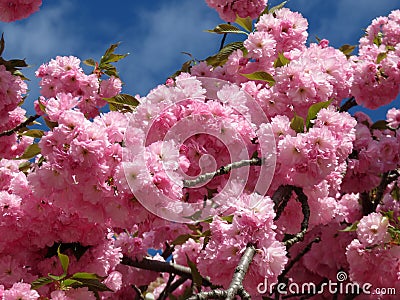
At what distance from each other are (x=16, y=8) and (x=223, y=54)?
174 centimetres

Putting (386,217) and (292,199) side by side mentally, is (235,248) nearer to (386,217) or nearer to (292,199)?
(292,199)

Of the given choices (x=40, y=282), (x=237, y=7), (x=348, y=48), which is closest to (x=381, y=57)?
(x=348, y=48)

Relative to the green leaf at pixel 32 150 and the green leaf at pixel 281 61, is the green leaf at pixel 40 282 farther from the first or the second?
the green leaf at pixel 281 61

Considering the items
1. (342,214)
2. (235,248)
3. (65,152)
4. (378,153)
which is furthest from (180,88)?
(342,214)

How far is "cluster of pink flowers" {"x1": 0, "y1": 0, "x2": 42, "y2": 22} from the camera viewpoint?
4.43m

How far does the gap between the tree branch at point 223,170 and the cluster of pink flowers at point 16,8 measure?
2.52 metres

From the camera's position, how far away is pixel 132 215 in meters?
2.64

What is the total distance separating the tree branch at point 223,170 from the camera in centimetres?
273

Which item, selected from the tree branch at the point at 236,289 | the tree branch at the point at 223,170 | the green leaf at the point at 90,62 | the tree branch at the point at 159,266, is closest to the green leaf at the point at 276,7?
the green leaf at the point at 90,62

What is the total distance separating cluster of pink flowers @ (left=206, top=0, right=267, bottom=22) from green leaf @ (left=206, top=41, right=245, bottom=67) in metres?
0.97

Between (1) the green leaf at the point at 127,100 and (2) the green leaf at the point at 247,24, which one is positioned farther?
(2) the green leaf at the point at 247,24

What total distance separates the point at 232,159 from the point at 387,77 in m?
2.14

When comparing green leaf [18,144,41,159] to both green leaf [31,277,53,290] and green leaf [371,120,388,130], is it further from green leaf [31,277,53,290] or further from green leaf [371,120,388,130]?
green leaf [371,120,388,130]

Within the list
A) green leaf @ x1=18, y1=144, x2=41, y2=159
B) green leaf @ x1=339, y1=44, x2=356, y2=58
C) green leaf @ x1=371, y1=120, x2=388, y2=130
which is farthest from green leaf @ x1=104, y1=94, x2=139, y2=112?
green leaf @ x1=339, y1=44, x2=356, y2=58
